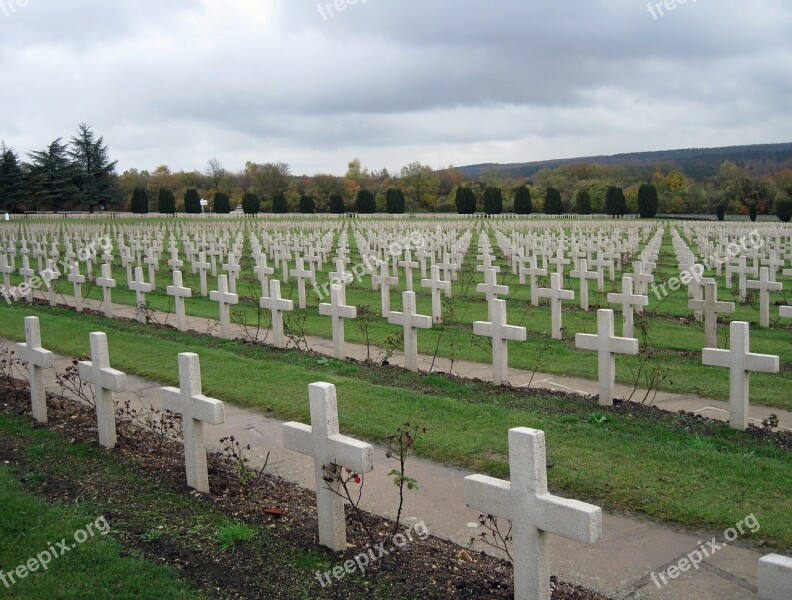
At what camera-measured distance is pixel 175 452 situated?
6375mm

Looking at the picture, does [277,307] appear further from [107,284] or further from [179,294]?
[107,284]

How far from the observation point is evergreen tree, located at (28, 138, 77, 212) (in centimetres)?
6669

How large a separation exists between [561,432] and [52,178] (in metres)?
69.0

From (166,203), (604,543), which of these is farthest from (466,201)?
(604,543)

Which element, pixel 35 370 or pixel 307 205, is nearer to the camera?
pixel 35 370

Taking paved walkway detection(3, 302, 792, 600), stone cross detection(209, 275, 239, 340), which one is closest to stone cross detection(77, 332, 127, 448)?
paved walkway detection(3, 302, 792, 600)

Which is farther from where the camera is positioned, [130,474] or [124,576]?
[130,474]

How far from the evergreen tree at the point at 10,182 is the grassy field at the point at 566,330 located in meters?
49.1

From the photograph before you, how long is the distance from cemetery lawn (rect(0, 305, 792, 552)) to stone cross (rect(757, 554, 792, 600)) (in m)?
1.96

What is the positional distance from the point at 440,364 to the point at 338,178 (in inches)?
3146

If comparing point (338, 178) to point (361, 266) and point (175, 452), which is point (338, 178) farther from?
point (175, 452)

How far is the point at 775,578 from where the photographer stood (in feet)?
9.00

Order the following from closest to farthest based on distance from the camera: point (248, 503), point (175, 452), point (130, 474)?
point (248, 503)
point (130, 474)
point (175, 452)

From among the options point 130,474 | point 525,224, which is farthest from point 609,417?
point 525,224
